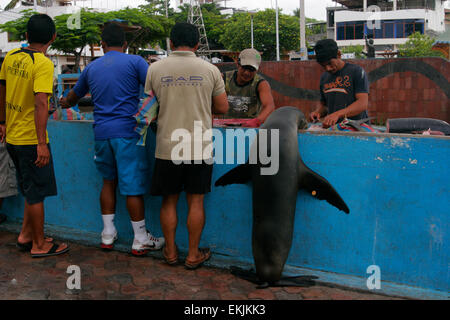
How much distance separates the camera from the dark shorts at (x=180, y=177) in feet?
10.7

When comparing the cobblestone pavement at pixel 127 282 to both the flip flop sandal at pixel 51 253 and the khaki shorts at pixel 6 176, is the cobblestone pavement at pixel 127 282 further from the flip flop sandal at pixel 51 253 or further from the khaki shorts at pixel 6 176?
the khaki shorts at pixel 6 176

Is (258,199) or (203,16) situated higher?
(203,16)

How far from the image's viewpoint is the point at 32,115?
3.56m

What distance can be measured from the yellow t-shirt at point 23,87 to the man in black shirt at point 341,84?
7.65 feet

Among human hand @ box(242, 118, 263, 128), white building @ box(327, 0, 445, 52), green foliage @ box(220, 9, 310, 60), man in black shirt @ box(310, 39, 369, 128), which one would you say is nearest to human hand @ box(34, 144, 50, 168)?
Result: human hand @ box(242, 118, 263, 128)

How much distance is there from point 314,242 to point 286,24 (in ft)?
174

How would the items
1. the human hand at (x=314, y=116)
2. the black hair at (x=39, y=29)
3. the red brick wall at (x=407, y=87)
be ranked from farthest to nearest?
the red brick wall at (x=407, y=87) → the human hand at (x=314, y=116) → the black hair at (x=39, y=29)

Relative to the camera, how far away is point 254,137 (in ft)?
10.8

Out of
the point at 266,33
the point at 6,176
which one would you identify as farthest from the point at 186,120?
the point at 266,33

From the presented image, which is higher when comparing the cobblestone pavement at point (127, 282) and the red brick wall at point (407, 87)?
the red brick wall at point (407, 87)

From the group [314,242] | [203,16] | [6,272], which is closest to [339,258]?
[314,242]

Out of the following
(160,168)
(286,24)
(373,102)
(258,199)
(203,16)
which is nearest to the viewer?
(258,199)

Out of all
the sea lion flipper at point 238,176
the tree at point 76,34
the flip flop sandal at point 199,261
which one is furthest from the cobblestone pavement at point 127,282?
the tree at point 76,34

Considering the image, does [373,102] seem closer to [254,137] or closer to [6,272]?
[254,137]
